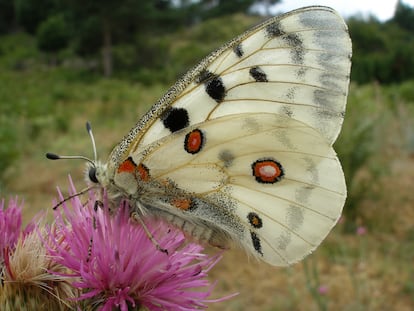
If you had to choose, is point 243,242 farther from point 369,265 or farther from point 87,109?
point 87,109

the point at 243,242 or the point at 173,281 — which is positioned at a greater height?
the point at 173,281

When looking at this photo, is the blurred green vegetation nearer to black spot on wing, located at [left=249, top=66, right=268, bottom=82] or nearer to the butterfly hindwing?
black spot on wing, located at [left=249, top=66, right=268, bottom=82]

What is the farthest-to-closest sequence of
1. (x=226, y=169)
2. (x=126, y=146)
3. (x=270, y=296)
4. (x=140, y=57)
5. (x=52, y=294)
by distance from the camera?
(x=140, y=57) < (x=270, y=296) < (x=226, y=169) < (x=126, y=146) < (x=52, y=294)

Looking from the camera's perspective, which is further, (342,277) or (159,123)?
(342,277)

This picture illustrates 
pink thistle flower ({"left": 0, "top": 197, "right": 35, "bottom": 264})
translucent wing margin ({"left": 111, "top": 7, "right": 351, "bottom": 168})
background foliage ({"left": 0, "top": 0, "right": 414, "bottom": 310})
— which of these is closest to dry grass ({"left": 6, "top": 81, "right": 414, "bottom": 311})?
background foliage ({"left": 0, "top": 0, "right": 414, "bottom": 310})

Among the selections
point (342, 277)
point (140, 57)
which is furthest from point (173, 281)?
point (140, 57)

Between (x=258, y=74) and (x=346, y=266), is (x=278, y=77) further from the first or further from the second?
(x=346, y=266)

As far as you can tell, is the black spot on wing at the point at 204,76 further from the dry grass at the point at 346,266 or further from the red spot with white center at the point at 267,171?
the dry grass at the point at 346,266
